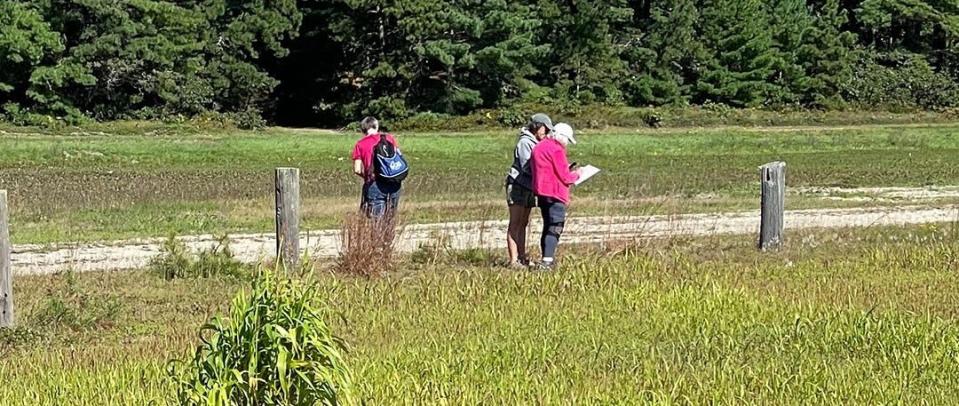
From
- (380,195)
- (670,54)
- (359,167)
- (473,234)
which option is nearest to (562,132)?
(380,195)

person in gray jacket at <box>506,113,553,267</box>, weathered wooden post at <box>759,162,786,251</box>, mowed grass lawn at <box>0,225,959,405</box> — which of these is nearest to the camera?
mowed grass lawn at <box>0,225,959,405</box>

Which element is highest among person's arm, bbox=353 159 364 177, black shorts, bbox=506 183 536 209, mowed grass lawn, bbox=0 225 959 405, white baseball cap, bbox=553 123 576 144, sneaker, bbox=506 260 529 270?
white baseball cap, bbox=553 123 576 144

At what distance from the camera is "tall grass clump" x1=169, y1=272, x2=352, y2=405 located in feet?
18.2

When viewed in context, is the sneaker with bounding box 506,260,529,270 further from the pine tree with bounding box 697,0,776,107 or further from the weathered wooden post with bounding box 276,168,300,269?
the pine tree with bounding box 697,0,776,107

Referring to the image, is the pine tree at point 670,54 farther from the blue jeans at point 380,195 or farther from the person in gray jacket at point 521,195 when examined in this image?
the person in gray jacket at point 521,195

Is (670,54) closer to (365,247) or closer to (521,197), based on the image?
(521,197)

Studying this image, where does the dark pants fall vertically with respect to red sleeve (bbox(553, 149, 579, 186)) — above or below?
below

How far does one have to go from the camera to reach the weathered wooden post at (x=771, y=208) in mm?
14297

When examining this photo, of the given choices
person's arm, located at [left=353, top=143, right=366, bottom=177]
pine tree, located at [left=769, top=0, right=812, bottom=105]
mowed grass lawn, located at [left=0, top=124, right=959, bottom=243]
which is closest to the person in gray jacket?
person's arm, located at [left=353, top=143, right=366, bottom=177]

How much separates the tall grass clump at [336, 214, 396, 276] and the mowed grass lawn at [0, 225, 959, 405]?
25 cm

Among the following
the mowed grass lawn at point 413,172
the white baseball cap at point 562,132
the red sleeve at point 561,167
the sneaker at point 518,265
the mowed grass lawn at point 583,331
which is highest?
the white baseball cap at point 562,132

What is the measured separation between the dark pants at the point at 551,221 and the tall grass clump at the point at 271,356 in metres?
7.03

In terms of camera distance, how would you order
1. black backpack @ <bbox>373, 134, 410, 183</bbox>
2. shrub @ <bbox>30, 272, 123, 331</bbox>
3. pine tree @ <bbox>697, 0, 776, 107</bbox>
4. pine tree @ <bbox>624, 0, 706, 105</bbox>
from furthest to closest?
1. pine tree @ <bbox>624, 0, 706, 105</bbox>
2. pine tree @ <bbox>697, 0, 776, 107</bbox>
3. black backpack @ <bbox>373, 134, 410, 183</bbox>
4. shrub @ <bbox>30, 272, 123, 331</bbox>

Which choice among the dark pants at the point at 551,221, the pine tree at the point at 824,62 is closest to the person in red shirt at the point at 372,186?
the dark pants at the point at 551,221
